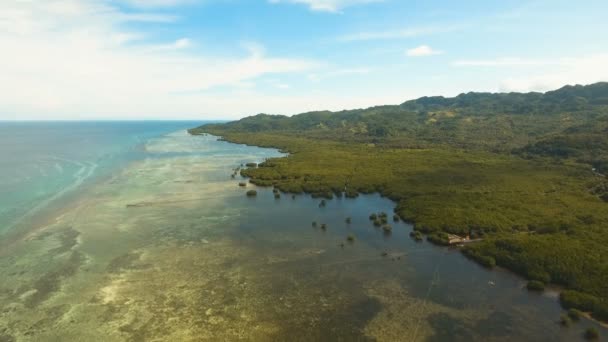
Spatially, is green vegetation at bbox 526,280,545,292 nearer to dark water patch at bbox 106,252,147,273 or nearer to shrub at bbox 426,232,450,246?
shrub at bbox 426,232,450,246

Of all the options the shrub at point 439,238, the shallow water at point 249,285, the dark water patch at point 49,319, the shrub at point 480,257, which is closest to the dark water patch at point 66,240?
the shallow water at point 249,285

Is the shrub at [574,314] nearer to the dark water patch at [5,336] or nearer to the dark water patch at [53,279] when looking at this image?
the dark water patch at [5,336]

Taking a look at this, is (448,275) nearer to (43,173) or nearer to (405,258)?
(405,258)

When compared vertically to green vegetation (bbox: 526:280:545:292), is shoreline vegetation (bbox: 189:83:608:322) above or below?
above

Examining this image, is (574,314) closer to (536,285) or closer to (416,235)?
(536,285)

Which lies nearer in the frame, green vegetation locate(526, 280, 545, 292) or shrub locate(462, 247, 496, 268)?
green vegetation locate(526, 280, 545, 292)

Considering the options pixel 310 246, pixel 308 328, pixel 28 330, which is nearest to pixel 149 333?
pixel 28 330

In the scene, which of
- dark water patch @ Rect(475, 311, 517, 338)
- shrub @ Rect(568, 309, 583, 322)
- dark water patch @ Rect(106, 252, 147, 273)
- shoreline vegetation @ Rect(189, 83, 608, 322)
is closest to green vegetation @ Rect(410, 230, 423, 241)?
shoreline vegetation @ Rect(189, 83, 608, 322)
